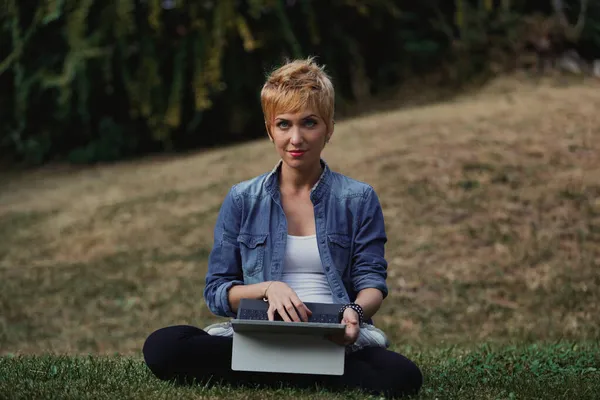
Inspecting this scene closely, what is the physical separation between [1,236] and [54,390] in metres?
5.96

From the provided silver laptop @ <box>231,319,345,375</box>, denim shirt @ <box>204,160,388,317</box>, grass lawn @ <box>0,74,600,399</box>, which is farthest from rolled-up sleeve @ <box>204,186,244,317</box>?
grass lawn @ <box>0,74,600,399</box>

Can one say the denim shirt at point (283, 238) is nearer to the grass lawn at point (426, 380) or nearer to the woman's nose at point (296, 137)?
the woman's nose at point (296, 137)

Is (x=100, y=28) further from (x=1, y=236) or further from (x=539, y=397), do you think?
(x=539, y=397)

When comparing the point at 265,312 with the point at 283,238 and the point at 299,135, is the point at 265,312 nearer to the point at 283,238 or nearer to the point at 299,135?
the point at 283,238

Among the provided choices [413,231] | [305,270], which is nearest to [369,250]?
[305,270]

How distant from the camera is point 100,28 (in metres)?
10.5

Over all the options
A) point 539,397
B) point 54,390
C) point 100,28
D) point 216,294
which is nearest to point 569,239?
point 539,397

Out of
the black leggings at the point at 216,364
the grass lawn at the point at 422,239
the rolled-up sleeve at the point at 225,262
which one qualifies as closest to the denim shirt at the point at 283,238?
the rolled-up sleeve at the point at 225,262

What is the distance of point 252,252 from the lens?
11.9ft

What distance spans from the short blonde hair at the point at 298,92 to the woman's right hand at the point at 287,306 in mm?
702

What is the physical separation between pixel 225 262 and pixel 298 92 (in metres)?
0.73

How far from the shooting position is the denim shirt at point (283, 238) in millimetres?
3580

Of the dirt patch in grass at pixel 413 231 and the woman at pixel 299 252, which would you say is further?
the dirt patch in grass at pixel 413 231

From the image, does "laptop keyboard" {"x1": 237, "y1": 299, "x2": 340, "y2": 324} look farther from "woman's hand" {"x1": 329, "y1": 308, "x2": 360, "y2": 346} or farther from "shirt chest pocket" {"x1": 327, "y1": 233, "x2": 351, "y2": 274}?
"shirt chest pocket" {"x1": 327, "y1": 233, "x2": 351, "y2": 274}
